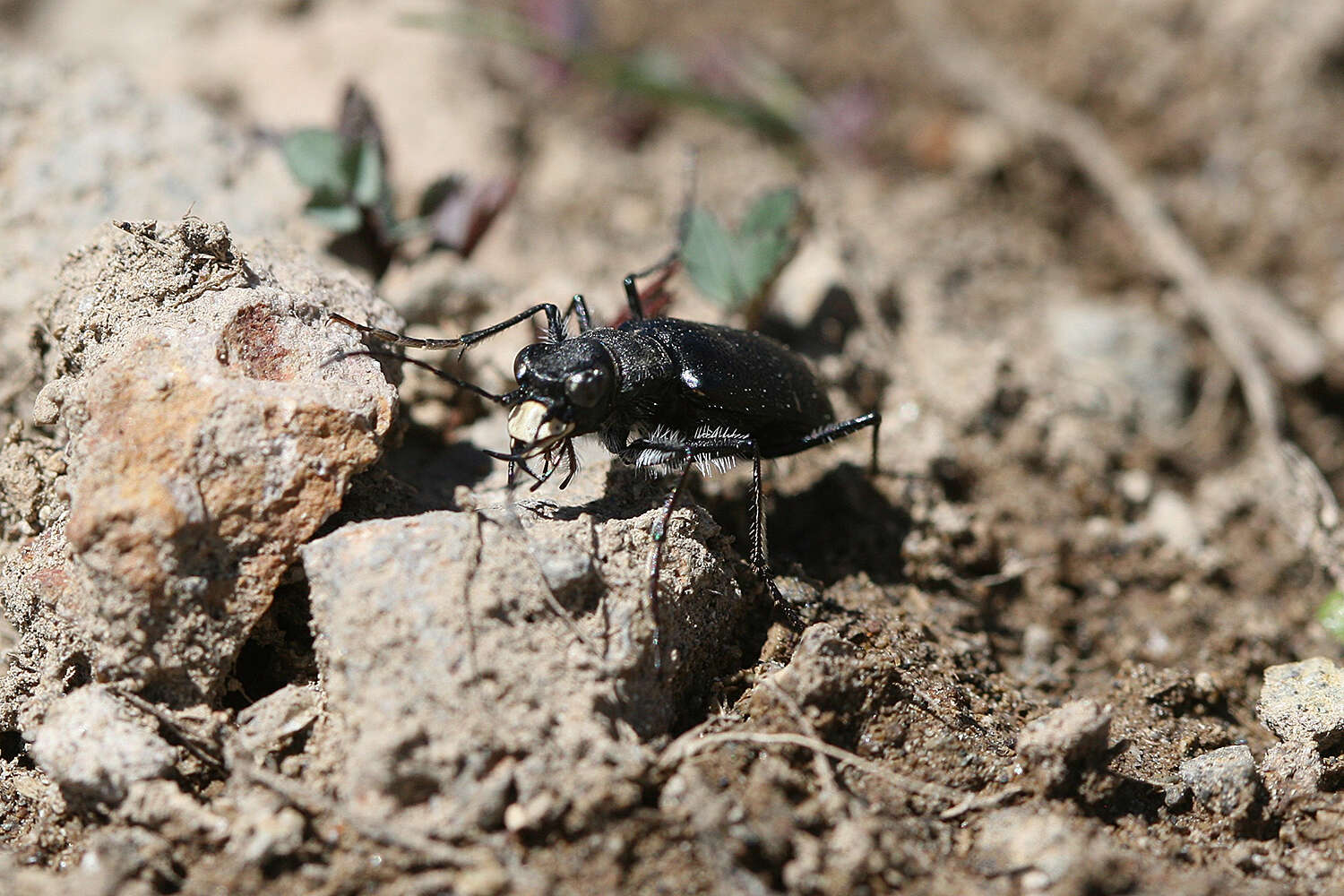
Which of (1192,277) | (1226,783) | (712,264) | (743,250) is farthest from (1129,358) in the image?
(1226,783)

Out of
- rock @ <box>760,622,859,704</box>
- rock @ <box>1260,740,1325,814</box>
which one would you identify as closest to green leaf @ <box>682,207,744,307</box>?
rock @ <box>760,622,859,704</box>

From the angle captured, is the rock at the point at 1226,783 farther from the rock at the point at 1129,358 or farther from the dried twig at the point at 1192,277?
the rock at the point at 1129,358

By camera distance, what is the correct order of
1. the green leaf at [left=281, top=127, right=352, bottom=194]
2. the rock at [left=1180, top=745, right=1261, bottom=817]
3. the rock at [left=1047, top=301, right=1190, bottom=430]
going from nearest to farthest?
the rock at [left=1180, top=745, right=1261, bottom=817] → the green leaf at [left=281, top=127, right=352, bottom=194] → the rock at [left=1047, top=301, right=1190, bottom=430]

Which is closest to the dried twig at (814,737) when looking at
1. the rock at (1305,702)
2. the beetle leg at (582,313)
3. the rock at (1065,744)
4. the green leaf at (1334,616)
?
the rock at (1065,744)

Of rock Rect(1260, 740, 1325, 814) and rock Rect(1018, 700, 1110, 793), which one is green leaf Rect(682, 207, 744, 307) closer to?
rock Rect(1018, 700, 1110, 793)

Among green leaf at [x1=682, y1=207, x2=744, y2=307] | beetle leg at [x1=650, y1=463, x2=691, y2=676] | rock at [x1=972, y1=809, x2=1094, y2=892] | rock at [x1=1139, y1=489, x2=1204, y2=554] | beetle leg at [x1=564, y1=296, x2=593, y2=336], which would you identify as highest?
green leaf at [x1=682, y1=207, x2=744, y2=307]

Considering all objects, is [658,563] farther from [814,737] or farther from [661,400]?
[661,400]

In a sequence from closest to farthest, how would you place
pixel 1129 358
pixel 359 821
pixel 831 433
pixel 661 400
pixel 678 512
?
pixel 359 821 → pixel 678 512 → pixel 661 400 → pixel 831 433 → pixel 1129 358
